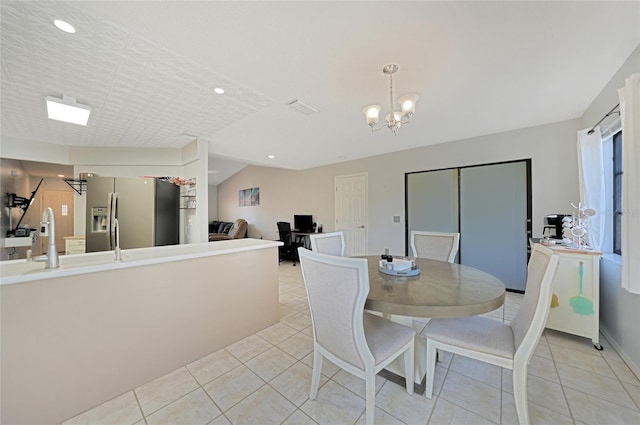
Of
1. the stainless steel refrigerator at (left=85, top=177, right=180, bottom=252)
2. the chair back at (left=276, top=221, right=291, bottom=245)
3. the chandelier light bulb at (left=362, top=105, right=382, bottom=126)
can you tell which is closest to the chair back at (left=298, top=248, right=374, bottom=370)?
the chandelier light bulb at (left=362, top=105, right=382, bottom=126)

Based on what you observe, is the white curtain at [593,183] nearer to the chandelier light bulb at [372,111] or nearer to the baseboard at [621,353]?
the baseboard at [621,353]

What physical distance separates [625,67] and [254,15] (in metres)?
2.86

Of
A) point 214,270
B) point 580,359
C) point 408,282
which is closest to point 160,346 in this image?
point 214,270

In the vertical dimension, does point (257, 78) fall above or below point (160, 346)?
above

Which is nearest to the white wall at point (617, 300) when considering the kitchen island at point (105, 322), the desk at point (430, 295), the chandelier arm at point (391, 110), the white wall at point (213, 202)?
the desk at point (430, 295)

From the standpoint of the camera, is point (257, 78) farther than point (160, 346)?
Yes

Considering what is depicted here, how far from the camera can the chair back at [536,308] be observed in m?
1.15

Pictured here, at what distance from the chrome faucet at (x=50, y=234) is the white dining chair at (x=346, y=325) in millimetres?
1473

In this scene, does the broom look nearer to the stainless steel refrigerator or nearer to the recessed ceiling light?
the recessed ceiling light

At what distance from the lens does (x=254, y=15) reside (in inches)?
53.4

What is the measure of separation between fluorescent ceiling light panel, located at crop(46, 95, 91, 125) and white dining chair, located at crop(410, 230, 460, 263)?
3.87 m

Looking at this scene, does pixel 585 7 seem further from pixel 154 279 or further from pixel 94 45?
pixel 154 279

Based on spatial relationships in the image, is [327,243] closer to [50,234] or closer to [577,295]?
[50,234]

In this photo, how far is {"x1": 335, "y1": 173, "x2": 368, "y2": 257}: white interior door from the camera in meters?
5.15
